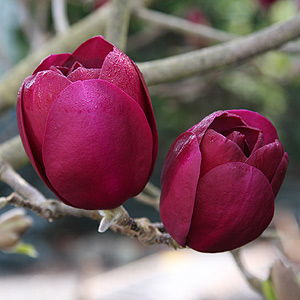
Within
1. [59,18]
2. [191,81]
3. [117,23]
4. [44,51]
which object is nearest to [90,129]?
[117,23]

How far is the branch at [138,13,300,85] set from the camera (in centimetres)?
51

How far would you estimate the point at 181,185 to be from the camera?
30 centimetres

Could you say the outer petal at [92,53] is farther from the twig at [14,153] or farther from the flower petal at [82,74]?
the twig at [14,153]

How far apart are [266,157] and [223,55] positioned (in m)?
0.26

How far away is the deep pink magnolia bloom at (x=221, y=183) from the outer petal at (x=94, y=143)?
28 millimetres

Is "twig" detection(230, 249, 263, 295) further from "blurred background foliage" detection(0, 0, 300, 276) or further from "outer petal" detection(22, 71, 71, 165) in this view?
"blurred background foliage" detection(0, 0, 300, 276)

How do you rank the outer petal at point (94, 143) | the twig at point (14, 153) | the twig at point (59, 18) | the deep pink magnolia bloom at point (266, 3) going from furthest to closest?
the deep pink magnolia bloom at point (266, 3) → the twig at point (59, 18) → the twig at point (14, 153) → the outer petal at point (94, 143)

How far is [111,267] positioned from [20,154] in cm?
248

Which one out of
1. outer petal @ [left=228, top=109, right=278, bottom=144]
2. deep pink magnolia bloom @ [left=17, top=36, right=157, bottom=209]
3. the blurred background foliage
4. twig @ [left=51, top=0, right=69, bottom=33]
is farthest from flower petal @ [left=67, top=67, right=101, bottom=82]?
the blurred background foliage

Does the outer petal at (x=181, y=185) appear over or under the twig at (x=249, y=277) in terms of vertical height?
over

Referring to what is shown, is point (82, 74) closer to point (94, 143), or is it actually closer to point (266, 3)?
point (94, 143)

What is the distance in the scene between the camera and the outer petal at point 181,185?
0.29 m

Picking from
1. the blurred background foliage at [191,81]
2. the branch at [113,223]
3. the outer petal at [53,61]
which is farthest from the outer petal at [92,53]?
the blurred background foliage at [191,81]

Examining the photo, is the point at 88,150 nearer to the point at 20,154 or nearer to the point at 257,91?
the point at 20,154
